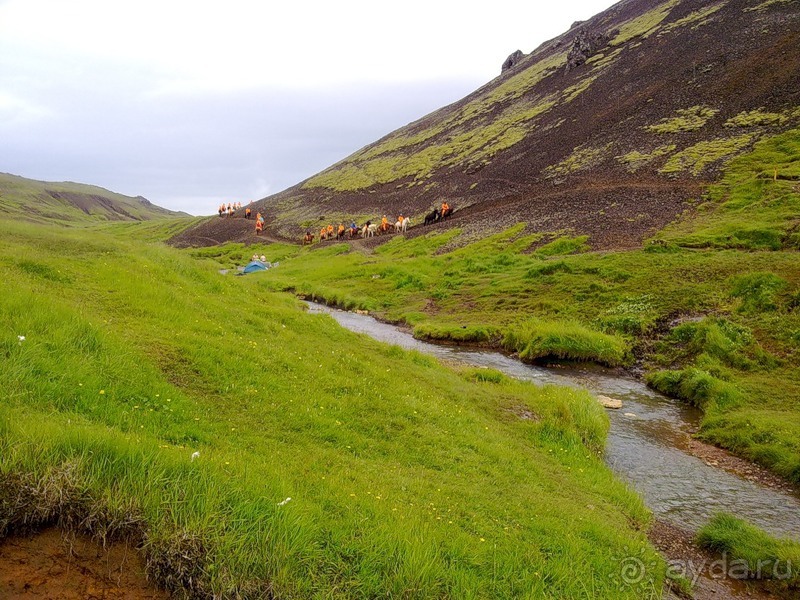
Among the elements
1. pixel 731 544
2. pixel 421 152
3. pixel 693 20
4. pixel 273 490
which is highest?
pixel 693 20

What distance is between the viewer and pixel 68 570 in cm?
486

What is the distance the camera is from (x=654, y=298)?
28.4 m

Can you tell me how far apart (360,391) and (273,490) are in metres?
6.24

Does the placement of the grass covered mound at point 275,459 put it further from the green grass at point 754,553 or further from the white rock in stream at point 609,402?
the white rock in stream at point 609,402

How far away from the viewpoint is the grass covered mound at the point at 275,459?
5422 mm

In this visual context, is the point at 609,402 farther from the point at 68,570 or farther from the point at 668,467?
the point at 68,570

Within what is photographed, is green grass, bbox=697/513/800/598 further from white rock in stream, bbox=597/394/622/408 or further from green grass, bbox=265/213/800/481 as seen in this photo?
white rock in stream, bbox=597/394/622/408

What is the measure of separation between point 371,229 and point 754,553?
65.4m

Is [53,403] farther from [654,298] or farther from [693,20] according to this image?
[693,20]

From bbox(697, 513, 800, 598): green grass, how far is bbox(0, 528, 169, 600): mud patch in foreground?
1056 centimetres

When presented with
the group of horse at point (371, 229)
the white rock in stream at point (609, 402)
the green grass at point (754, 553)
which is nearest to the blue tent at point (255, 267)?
the group of horse at point (371, 229)

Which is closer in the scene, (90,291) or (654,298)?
(90,291)

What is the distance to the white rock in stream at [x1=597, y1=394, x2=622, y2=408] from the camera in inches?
757

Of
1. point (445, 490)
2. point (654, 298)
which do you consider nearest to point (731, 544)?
point (445, 490)
